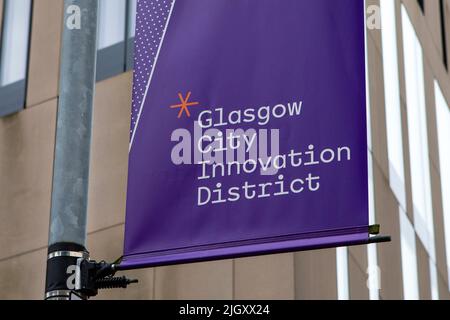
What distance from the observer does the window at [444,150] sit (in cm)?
2719

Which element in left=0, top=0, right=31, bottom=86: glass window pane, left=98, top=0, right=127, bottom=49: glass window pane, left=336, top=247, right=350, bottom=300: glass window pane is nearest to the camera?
left=336, top=247, right=350, bottom=300: glass window pane

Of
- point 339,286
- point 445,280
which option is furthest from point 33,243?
point 445,280

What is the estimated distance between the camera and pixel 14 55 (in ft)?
70.4

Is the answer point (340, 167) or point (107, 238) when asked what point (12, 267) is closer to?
point (107, 238)

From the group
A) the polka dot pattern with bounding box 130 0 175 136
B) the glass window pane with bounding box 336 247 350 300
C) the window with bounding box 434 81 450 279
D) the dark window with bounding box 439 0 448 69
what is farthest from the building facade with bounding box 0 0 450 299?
the polka dot pattern with bounding box 130 0 175 136

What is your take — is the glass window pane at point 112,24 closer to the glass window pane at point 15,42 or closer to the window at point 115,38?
the window at point 115,38

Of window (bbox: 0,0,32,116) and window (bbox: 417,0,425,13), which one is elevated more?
window (bbox: 417,0,425,13)

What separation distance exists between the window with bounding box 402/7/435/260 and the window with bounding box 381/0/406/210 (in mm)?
1012

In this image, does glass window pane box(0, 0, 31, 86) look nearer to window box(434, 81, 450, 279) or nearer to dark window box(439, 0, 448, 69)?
window box(434, 81, 450, 279)

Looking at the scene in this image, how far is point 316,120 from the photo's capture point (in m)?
7.48

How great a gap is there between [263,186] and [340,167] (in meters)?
0.52

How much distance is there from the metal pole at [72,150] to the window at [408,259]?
15453mm

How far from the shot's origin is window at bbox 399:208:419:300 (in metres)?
22.5

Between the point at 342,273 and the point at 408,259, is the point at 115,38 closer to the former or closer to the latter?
the point at 342,273
